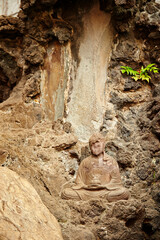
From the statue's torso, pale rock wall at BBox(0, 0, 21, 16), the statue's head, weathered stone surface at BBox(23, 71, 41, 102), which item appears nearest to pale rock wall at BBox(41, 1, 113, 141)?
weathered stone surface at BBox(23, 71, 41, 102)

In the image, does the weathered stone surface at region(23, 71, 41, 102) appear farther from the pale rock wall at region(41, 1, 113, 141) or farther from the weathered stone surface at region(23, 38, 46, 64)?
the weathered stone surface at region(23, 38, 46, 64)

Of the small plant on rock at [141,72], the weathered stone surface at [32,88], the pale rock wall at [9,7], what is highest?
the pale rock wall at [9,7]

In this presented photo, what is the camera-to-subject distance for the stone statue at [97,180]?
22.8 feet

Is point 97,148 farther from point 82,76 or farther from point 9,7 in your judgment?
point 9,7

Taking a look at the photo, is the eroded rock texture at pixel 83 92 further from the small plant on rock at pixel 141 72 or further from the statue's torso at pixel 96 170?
the statue's torso at pixel 96 170

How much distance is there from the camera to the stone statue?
6.95 metres

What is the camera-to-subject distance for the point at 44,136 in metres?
8.58

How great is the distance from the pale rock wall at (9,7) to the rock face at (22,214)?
6741 mm

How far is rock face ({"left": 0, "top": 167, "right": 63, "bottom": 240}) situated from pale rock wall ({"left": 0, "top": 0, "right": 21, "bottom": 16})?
6741 millimetres

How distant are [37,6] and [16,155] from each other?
13.1 ft

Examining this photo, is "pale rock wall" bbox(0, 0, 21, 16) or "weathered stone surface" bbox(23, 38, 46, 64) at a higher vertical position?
"pale rock wall" bbox(0, 0, 21, 16)

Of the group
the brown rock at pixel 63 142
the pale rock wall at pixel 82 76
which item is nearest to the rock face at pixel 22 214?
the brown rock at pixel 63 142

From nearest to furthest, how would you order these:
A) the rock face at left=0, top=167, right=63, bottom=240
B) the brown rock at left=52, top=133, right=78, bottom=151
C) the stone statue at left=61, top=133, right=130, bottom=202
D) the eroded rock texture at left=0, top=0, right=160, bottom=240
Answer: the rock face at left=0, top=167, right=63, bottom=240
the stone statue at left=61, top=133, right=130, bottom=202
the eroded rock texture at left=0, top=0, right=160, bottom=240
the brown rock at left=52, top=133, right=78, bottom=151

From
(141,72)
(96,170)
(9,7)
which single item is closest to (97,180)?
(96,170)
